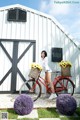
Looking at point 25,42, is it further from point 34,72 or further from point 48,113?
point 48,113

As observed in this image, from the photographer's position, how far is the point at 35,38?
36.7 feet

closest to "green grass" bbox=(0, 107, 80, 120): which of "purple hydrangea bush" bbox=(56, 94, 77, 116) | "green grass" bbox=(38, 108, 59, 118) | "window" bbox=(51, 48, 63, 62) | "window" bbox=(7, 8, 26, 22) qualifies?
"green grass" bbox=(38, 108, 59, 118)

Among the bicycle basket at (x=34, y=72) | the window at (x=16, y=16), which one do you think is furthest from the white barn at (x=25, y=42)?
the bicycle basket at (x=34, y=72)

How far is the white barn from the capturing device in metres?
10.8

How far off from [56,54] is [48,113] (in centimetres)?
463

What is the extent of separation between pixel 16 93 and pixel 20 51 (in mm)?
1933

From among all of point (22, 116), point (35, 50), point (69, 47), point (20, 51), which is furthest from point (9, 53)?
point (22, 116)

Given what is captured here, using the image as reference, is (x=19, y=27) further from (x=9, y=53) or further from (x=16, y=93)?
(x=16, y=93)

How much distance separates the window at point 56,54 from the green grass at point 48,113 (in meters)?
4.01

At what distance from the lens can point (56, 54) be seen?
1109 centimetres

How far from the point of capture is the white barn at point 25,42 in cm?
1084

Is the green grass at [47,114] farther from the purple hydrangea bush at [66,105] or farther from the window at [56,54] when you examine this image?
the window at [56,54]

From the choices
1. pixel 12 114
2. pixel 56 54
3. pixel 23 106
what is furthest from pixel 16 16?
pixel 12 114

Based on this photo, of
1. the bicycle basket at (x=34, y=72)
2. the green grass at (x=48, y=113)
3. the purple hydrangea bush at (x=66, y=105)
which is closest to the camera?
the green grass at (x=48, y=113)
